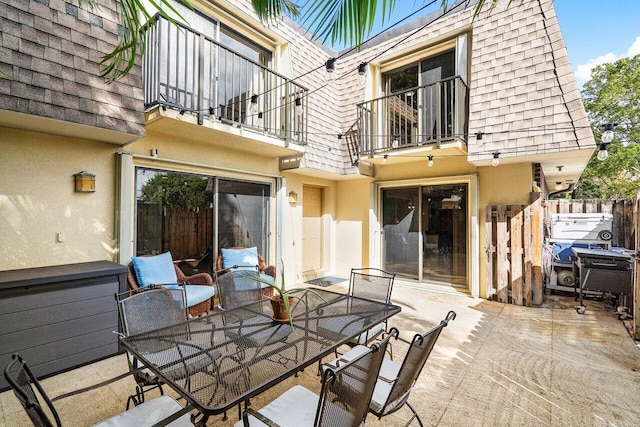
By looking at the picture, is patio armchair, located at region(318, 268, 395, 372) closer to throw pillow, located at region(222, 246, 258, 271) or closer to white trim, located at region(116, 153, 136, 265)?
throw pillow, located at region(222, 246, 258, 271)

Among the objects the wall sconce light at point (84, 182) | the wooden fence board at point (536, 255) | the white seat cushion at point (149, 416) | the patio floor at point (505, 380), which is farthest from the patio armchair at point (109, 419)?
the wooden fence board at point (536, 255)

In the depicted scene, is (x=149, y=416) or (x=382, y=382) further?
(x=382, y=382)

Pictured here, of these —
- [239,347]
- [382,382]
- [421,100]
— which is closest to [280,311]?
[239,347]

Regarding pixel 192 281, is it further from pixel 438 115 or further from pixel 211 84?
pixel 438 115

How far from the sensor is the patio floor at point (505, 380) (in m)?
2.32

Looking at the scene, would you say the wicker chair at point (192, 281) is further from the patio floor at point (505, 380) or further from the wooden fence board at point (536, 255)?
the wooden fence board at point (536, 255)

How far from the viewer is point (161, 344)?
198 cm

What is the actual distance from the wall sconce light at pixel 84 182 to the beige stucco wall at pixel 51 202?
0.17 ft

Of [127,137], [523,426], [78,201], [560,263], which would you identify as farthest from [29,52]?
[560,263]

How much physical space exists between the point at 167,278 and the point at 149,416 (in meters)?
2.52

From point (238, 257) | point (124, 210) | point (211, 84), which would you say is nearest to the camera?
point (124, 210)

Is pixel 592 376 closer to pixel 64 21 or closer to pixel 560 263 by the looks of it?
pixel 560 263

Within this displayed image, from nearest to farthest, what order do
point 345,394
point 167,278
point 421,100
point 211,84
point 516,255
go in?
point 345,394
point 167,278
point 211,84
point 516,255
point 421,100

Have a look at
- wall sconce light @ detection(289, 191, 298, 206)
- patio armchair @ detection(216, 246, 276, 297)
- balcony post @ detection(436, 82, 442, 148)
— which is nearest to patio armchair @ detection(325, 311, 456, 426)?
patio armchair @ detection(216, 246, 276, 297)
